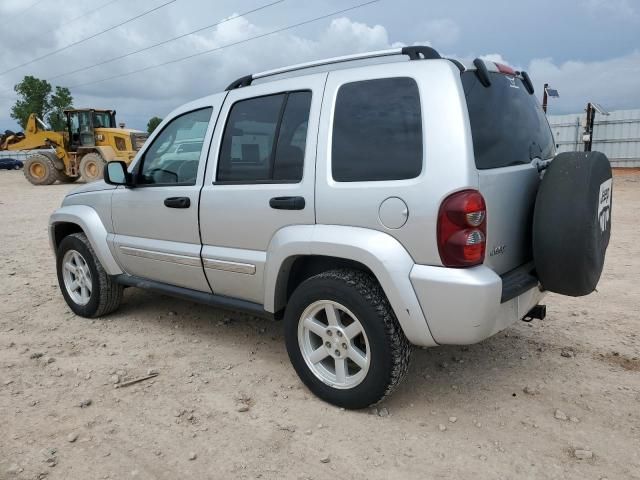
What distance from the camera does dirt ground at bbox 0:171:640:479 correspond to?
253 cm

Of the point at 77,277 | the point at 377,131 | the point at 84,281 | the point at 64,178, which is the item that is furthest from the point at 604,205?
the point at 64,178

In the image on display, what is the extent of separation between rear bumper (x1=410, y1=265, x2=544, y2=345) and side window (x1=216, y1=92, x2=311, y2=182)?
1001mm

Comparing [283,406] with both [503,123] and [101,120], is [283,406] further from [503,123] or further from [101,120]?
[101,120]

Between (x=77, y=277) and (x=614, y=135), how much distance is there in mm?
21652

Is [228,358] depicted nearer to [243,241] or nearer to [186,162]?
[243,241]

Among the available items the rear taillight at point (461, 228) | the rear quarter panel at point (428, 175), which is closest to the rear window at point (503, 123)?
the rear quarter panel at point (428, 175)

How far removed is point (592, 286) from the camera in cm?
285

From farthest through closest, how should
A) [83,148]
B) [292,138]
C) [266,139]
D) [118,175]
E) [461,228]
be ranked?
[83,148], [118,175], [266,139], [292,138], [461,228]

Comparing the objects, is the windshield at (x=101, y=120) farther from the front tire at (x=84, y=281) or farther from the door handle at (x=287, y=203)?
the door handle at (x=287, y=203)

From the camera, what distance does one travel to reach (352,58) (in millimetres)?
3072

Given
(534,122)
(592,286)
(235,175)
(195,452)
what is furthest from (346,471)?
(534,122)

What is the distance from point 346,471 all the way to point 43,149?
24824mm

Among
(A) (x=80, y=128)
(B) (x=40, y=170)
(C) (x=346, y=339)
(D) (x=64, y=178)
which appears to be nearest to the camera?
(C) (x=346, y=339)

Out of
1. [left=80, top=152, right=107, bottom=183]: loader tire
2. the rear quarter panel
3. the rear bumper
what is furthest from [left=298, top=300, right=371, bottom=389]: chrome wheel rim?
[left=80, top=152, right=107, bottom=183]: loader tire
